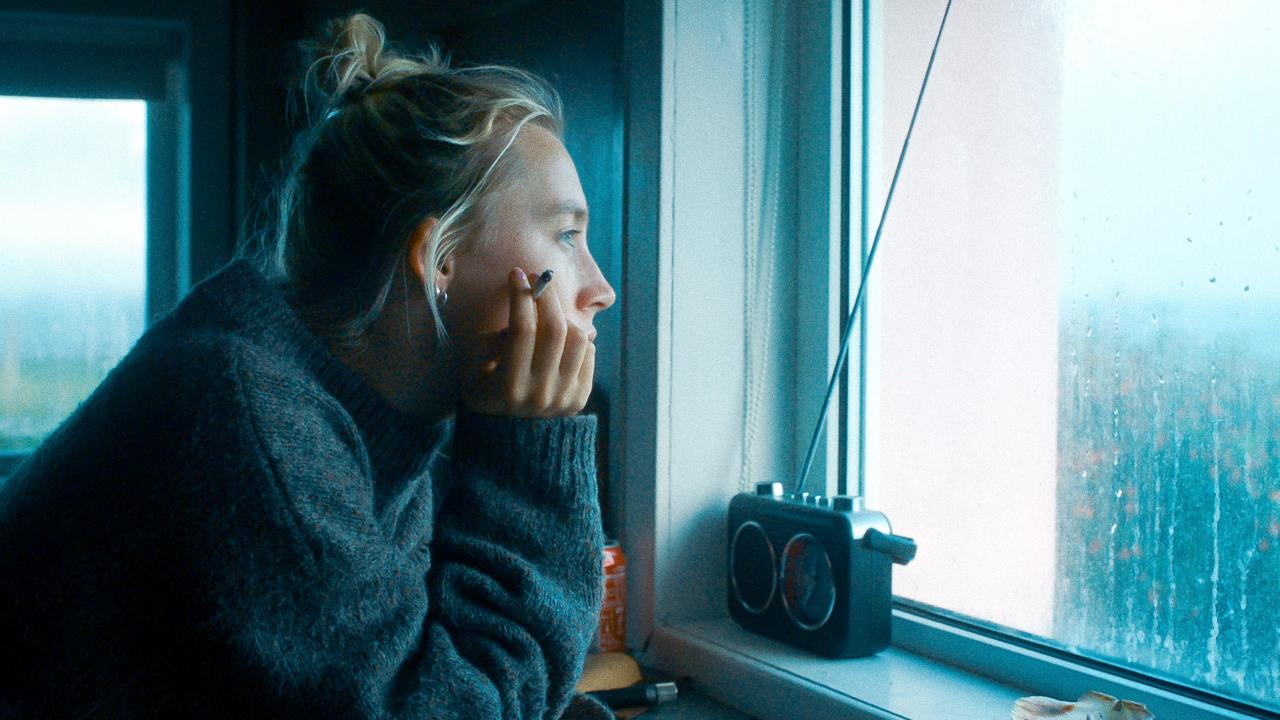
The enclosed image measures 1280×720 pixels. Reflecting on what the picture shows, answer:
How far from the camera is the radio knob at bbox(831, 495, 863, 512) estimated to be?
103cm

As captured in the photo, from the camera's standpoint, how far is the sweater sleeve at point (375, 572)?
641 mm

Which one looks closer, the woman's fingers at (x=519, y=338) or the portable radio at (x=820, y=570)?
the woman's fingers at (x=519, y=338)

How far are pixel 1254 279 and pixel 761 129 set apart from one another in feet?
1.96

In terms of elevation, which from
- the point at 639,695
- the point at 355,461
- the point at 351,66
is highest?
the point at 351,66

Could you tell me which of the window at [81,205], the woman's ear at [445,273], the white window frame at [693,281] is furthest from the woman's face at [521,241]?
the window at [81,205]

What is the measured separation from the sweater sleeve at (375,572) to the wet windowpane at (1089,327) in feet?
1.52

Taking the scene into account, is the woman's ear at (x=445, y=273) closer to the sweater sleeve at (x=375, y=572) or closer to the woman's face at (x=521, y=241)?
the woman's face at (x=521, y=241)

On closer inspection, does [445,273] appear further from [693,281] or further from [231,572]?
[693,281]

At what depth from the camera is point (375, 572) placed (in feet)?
2.26

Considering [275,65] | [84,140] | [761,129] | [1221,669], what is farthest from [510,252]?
[84,140]

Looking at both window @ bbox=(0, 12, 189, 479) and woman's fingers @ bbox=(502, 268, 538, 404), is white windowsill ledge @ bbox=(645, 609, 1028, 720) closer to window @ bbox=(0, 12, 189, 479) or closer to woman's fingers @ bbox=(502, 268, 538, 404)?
woman's fingers @ bbox=(502, 268, 538, 404)

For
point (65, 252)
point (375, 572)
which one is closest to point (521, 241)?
point (375, 572)

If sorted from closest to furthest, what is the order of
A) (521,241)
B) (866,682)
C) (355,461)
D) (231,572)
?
(231,572) < (355,461) < (521,241) < (866,682)

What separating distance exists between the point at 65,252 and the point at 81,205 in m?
0.08
